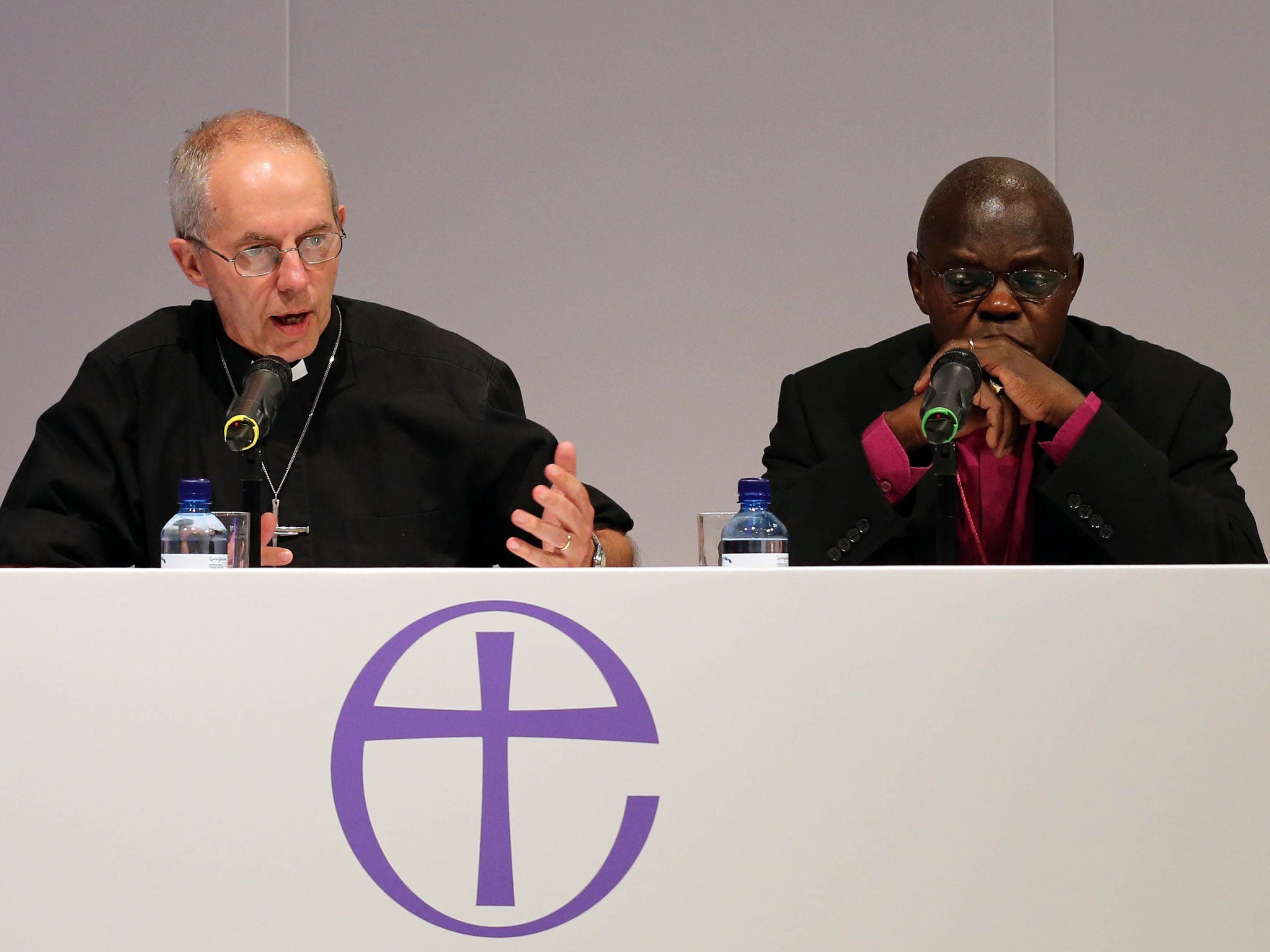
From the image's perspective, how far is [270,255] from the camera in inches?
79.6

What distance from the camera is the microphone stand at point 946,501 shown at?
1523 millimetres

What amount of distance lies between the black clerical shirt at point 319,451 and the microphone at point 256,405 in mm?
436

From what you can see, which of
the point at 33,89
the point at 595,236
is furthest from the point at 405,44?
the point at 33,89

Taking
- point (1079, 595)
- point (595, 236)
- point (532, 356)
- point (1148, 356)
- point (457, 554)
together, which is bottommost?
point (1079, 595)

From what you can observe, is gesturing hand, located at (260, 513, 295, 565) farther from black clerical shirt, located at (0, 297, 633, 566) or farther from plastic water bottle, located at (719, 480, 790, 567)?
plastic water bottle, located at (719, 480, 790, 567)

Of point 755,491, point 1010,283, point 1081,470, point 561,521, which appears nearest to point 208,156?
point 561,521

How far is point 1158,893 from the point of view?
1194 millimetres

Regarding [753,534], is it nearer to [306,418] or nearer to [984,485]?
[984,485]

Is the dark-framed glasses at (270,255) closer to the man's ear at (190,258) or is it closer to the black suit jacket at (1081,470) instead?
the man's ear at (190,258)

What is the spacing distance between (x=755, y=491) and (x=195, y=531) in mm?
646

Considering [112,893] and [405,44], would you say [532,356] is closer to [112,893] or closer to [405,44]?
[405,44]

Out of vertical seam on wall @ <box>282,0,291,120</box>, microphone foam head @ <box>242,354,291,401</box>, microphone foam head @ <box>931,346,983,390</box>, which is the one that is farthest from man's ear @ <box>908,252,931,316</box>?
vertical seam on wall @ <box>282,0,291,120</box>

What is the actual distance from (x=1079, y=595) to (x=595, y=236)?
89.7 inches

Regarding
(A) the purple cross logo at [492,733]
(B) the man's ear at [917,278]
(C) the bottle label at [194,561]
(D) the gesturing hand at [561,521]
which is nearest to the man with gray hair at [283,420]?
(D) the gesturing hand at [561,521]
